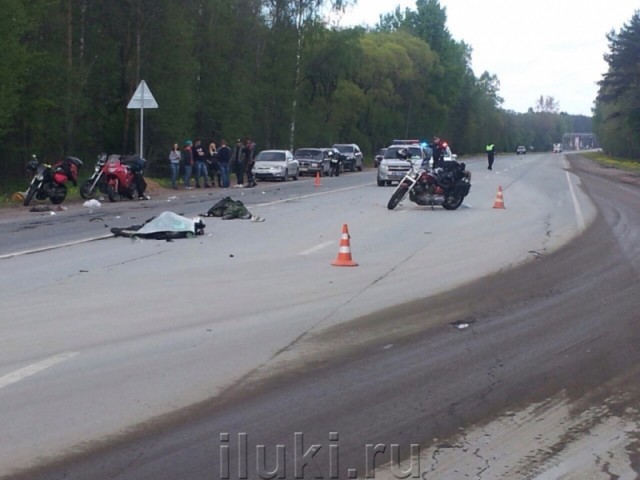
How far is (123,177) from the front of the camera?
93.3 feet

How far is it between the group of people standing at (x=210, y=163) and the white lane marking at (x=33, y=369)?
90.4 feet

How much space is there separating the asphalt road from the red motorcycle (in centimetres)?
1262

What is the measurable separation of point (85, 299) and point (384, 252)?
6.43m

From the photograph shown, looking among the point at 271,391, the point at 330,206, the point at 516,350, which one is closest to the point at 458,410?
the point at 271,391

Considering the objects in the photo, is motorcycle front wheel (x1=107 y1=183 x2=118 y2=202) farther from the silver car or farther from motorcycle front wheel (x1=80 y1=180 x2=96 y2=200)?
the silver car

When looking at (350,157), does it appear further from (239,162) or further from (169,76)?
(239,162)

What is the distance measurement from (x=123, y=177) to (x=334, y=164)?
2652cm

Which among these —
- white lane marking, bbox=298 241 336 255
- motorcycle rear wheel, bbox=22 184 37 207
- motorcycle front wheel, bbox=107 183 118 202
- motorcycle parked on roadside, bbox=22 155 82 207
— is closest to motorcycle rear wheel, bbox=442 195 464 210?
white lane marking, bbox=298 241 336 255

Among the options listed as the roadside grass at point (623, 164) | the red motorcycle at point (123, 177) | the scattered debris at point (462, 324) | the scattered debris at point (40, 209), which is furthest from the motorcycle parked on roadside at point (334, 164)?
the scattered debris at point (462, 324)

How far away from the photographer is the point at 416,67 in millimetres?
100250

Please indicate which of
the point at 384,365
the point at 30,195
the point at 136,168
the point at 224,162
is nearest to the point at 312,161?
the point at 224,162

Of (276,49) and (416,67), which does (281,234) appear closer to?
(276,49)

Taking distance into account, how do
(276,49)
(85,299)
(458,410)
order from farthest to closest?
(276,49) < (85,299) < (458,410)

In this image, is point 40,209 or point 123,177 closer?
point 40,209
